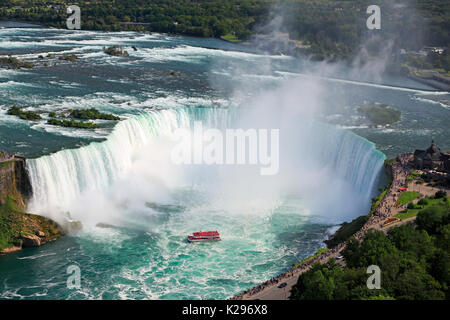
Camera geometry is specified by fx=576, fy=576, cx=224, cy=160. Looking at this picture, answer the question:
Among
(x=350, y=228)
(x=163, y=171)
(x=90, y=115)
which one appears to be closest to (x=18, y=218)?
(x=163, y=171)

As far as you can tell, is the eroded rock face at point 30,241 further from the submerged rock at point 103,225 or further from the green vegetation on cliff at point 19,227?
the submerged rock at point 103,225

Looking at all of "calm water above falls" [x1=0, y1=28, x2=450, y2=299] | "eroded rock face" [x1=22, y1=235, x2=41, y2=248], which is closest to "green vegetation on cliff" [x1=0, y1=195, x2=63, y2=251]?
"eroded rock face" [x1=22, y1=235, x2=41, y2=248]

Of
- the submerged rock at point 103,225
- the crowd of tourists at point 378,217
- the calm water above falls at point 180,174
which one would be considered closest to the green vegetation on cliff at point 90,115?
the calm water above falls at point 180,174

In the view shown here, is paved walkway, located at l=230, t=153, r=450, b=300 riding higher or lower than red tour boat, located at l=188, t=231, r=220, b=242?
higher

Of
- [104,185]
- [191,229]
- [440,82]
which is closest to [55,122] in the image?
[104,185]

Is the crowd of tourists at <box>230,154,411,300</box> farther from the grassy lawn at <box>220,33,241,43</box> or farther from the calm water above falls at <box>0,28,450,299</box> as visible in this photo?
the grassy lawn at <box>220,33,241,43</box>
